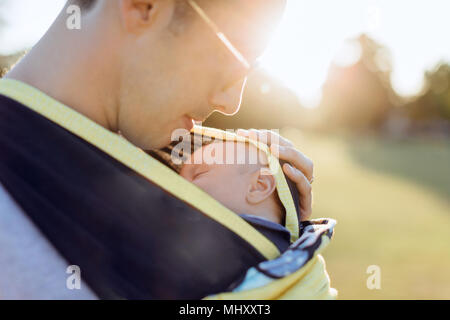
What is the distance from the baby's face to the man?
474mm

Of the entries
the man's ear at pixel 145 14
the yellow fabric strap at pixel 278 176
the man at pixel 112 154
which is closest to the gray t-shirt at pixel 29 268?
the man at pixel 112 154

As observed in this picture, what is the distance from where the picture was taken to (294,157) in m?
2.14

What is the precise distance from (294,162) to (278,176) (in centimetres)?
15

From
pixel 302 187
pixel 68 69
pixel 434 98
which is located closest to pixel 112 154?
pixel 68 69

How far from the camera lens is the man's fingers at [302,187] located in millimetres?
2094

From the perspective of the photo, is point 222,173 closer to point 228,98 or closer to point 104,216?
point 228,98

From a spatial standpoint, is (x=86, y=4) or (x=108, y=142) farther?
(x=86, y=4)

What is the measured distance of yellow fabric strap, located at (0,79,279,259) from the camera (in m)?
1.49

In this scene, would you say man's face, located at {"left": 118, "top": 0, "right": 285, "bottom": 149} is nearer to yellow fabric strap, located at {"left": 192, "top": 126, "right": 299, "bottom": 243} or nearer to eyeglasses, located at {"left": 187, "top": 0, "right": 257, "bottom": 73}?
eyeglasses, located at {"left": 187, "top": 0, "right": 257, "bottom": 73}

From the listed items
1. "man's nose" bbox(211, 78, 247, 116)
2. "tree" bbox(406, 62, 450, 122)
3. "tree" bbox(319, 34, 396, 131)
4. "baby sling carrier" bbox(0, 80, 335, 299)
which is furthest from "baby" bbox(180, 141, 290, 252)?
"tree" bbox(406, 62, 450, 122)

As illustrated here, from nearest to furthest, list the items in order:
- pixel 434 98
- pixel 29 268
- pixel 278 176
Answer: pixel 29 268
pixel 278 176
pixel 434 98
